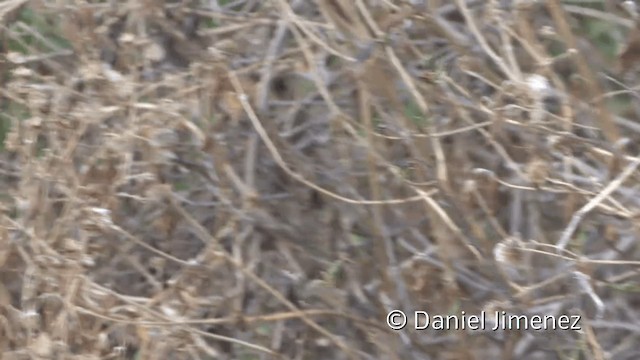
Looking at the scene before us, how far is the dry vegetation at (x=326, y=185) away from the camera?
2.22 m

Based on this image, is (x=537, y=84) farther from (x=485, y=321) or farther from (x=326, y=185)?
(x=326, y=185)

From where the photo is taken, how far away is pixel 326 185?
8.34ft

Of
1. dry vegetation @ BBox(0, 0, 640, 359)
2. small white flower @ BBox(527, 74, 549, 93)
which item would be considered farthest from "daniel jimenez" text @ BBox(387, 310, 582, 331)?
small white flower @ BBox(527, 74, 549, 93)

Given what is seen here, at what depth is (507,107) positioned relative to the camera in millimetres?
2086

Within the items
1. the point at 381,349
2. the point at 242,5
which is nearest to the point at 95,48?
the point at 242,5

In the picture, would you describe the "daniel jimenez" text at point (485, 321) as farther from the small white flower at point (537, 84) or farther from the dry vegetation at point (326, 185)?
the small white flower at point (537, 84)

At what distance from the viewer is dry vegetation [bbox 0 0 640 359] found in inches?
87.4

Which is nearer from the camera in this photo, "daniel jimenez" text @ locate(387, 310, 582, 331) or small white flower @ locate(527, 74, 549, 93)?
small white flower @ locate(527, 74, 549, 93)

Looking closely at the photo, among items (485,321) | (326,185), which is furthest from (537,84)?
(326,185)

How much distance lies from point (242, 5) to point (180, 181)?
52 cm

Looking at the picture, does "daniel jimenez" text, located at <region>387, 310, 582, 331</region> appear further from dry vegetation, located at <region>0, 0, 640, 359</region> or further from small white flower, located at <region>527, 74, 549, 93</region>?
small white flower, located at <region>527, 74, 549, 93</region>

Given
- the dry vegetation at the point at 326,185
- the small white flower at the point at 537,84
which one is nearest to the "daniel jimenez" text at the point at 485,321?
the dry vegetation at the point at 326,185

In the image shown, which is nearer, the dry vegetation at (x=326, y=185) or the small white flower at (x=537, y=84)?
the small white flower at (x=537, y=84)

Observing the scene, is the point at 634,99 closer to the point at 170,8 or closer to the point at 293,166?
the point at 293,166
